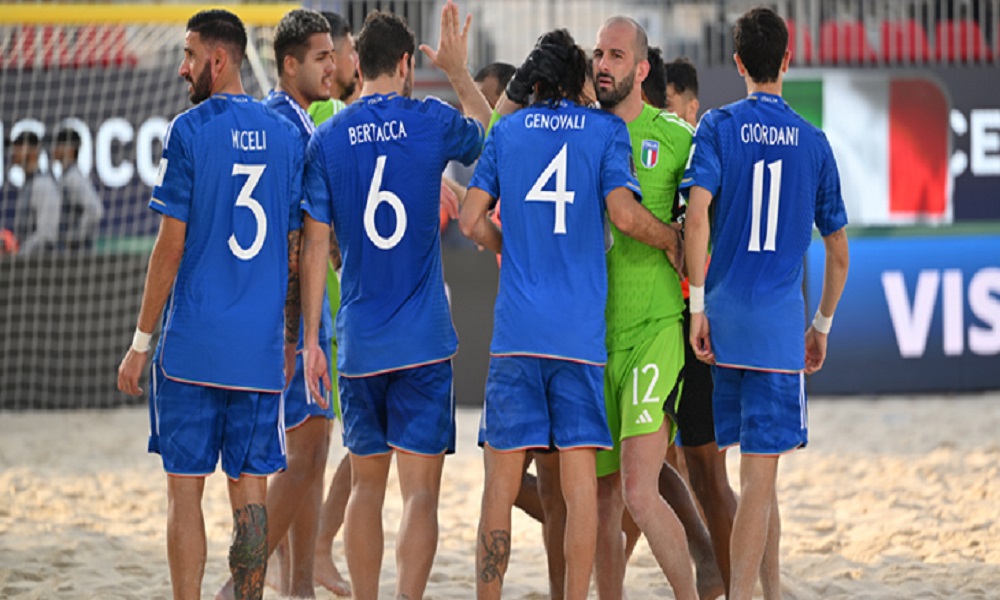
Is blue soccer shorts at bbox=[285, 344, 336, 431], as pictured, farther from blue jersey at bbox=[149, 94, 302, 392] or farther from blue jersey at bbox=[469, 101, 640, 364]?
blue jersey at bbox=[469, 101, 640, 364]

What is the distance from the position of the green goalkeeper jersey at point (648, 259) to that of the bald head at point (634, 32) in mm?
270

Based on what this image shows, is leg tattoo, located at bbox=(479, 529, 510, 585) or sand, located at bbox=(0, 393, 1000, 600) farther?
sand, located at bbox=(0, 393, 1000, 600)

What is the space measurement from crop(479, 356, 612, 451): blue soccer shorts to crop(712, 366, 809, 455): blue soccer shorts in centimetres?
58

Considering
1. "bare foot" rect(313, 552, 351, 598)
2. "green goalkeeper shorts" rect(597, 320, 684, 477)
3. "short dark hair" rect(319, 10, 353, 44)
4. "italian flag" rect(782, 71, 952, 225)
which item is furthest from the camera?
"italian flag" rect(782, 71, 952, 225)

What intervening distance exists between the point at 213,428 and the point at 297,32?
67.9 inches

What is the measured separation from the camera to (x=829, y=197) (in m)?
5.23

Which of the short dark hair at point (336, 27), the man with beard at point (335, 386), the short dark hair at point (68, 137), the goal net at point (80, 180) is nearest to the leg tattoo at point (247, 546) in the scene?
the man with beard at point (335, 386)

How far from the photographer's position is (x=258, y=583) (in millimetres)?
4859

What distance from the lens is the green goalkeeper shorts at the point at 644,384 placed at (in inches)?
194

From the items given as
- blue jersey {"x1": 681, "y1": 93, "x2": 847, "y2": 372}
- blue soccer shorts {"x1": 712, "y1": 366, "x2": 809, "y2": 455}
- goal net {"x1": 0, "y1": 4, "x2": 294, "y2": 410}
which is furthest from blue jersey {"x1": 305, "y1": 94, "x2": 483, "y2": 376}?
goal net {"x1": 0, "y1": 4, "x2": 294, "y2": 410}

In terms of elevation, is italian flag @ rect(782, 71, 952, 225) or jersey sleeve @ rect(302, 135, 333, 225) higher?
italian flag @ rect(782, 71, 952, 225)

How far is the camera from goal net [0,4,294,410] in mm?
12328

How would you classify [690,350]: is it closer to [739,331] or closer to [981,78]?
[739,331]

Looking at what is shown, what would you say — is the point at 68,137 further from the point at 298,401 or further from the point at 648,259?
the point at 648,259
